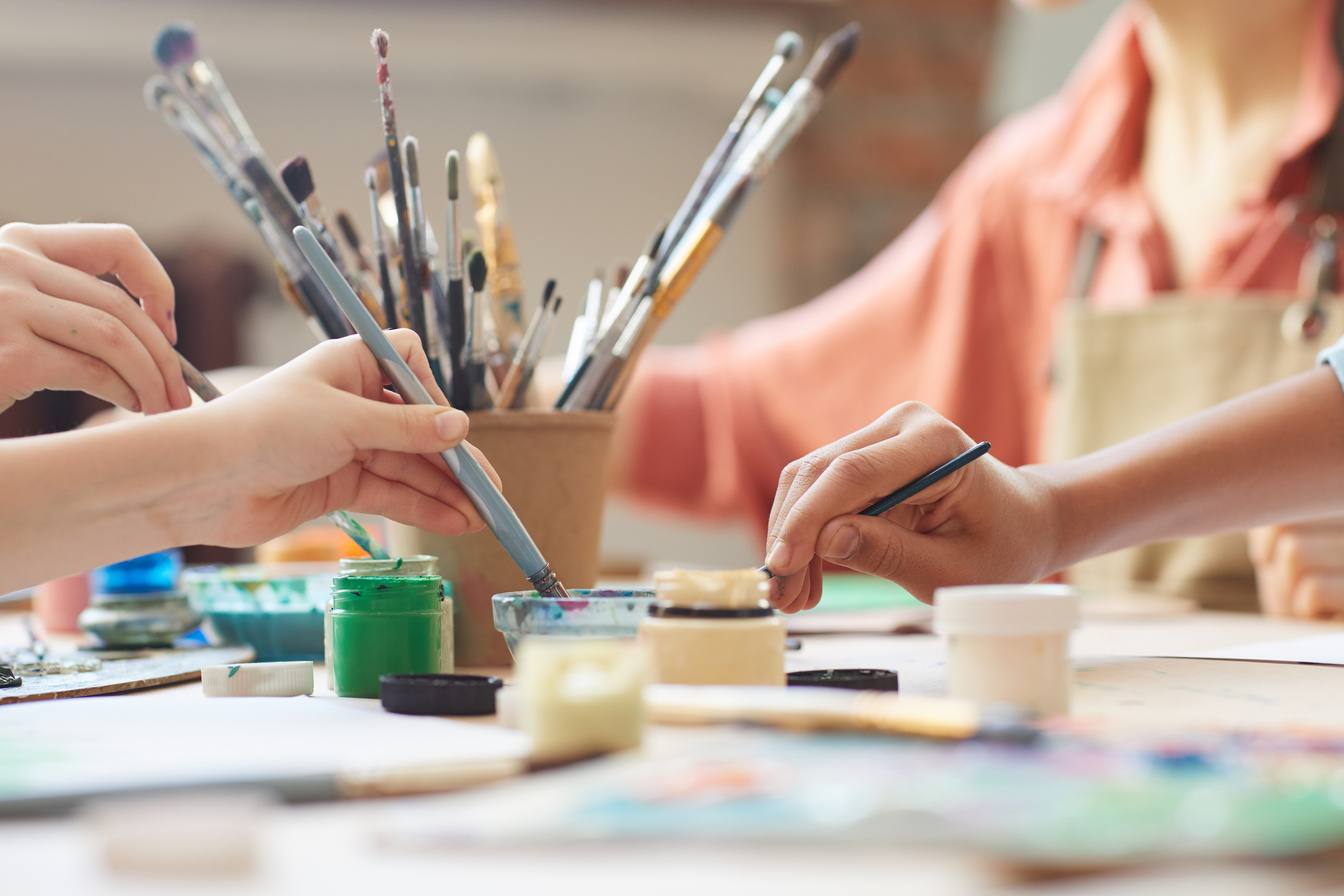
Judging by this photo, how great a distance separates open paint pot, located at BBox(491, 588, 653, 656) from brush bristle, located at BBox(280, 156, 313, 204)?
25cm

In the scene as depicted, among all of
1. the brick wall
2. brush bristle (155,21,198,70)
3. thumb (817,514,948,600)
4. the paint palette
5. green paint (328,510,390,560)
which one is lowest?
the paint palette

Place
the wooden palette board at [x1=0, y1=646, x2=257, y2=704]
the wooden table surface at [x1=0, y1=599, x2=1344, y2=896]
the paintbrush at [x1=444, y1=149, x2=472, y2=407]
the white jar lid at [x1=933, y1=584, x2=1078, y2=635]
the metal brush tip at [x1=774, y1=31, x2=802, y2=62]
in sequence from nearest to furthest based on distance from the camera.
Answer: the wooden table surface at [x1=0, y1=599, x2=1344, y2=896] < the white jar lid at [x1=933, y1=584, x2=1078, y2=635] < the wooden palette board at [x1=0, y1=646, x2=257, y2=704] < the paintbrush at [x1=444, y1=149, x2=472, y2=407] < the metal brush tip at [x1=774, y1=31, x2=802, y2=62]

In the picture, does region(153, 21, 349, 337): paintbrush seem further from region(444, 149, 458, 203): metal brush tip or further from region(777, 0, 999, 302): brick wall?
region(777, 0, 999, 302): brick wall

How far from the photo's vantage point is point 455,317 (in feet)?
1.99

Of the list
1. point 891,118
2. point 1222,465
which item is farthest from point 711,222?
point 891,118

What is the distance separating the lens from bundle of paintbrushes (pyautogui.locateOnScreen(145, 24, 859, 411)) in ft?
2.01

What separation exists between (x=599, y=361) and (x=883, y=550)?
19 cm

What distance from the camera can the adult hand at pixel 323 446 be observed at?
1.48 feet

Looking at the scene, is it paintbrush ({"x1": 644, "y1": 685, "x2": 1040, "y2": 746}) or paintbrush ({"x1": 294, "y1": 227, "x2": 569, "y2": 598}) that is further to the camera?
paintbrush ({"x1": 294, "y1": 227, "x2": 569, "y2": 598})

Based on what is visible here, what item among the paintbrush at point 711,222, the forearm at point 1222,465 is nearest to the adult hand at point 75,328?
the paintbrush at point 711,222

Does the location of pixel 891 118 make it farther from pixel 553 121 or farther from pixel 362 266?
pixel 362 266

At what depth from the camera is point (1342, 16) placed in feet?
3.99

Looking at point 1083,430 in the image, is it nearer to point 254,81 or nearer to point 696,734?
point 696,734

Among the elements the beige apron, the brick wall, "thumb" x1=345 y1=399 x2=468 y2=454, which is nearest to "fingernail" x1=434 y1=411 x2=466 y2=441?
"thumb" x1=345 y1=399 x2=468 y2=454
